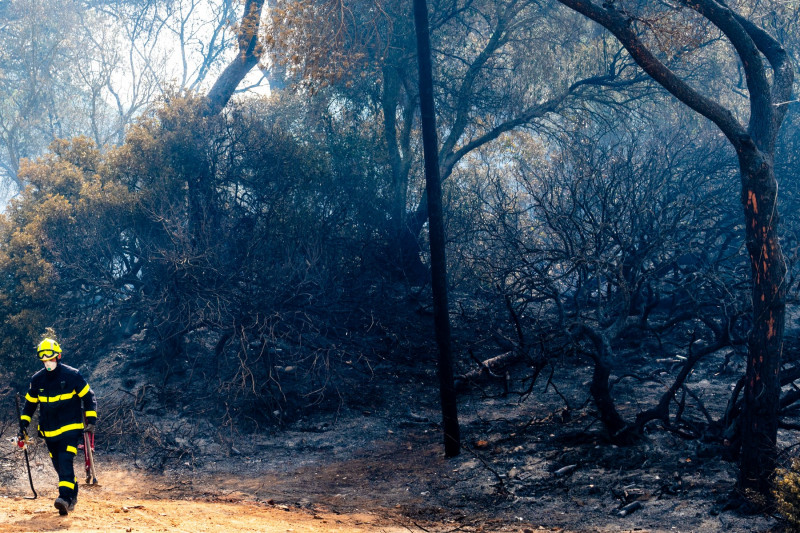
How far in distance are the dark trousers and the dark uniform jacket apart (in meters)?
0.07

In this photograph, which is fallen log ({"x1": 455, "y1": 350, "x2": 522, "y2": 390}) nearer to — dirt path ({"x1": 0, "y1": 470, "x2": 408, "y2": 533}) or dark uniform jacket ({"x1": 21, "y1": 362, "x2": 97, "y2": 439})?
dirt path ({"x1": 0, "y1": 470, "x2": 408, "y2": 533})

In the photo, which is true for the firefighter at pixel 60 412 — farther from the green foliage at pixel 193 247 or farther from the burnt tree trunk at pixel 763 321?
the burnt tree trunk at pixel 763 321

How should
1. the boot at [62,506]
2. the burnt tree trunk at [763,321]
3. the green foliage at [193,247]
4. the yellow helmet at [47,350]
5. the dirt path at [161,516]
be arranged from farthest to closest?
the green foliage at [193,247] < the burnt tree trunk at [763,321] < the yellow helmet at [47,350] < the boot at [62,506] < the dirt path at [161,516]

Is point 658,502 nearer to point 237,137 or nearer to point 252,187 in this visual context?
point 252,187

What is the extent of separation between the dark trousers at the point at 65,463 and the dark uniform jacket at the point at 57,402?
0.22 ft

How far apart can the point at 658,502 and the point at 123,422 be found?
27.4 ft

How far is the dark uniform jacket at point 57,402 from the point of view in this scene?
710 centimetres

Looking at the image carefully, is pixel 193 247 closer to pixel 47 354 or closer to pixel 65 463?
pixel 47 354

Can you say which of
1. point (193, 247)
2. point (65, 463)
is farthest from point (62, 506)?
point (193, 247)

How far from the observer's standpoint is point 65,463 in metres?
7.04

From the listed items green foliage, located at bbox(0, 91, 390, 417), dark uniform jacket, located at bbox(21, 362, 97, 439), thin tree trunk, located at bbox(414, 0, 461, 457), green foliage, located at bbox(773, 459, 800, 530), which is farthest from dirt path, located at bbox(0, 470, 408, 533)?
green foliage, located at bbox(773, 459, 800, 530)

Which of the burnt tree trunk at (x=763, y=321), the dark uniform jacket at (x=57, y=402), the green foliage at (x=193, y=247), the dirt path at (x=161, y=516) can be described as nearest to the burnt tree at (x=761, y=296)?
the burnt tree trunk at (x=763, y=321)

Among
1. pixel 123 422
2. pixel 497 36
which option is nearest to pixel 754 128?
pixel 123 422

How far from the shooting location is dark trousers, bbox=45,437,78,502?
22.9 ft
